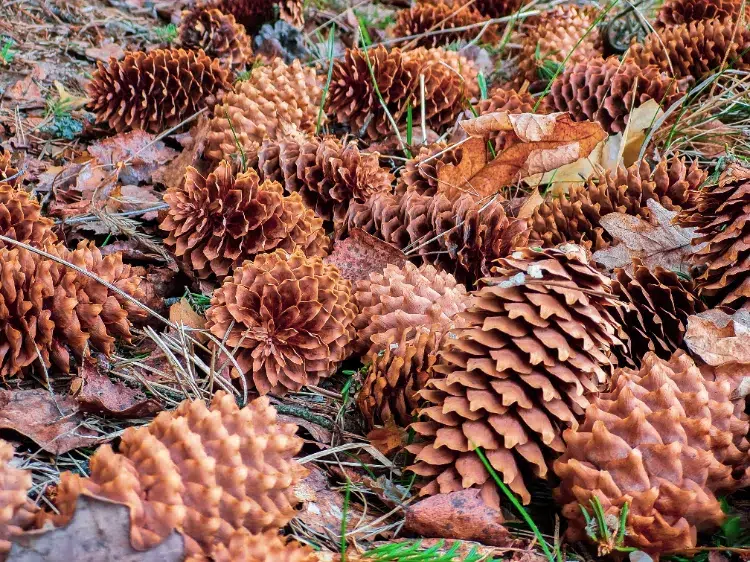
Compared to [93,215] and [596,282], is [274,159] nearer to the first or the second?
[93,215]

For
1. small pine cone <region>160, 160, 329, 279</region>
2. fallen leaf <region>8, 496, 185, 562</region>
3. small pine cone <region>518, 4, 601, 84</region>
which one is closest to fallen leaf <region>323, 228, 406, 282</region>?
small pine cone <region>160, 160, 329, 279</region>

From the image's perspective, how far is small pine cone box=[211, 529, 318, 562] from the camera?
38.4 inches

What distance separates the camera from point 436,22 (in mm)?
3205

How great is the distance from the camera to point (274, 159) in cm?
201

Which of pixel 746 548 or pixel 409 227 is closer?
pixel 746 548

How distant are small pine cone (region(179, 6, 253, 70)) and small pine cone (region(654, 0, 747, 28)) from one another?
68.4 inches

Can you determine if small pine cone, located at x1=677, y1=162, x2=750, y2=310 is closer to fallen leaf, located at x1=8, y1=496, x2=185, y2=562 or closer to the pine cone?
the pine cone

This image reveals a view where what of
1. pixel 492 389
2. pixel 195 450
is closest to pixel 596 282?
pixel 492 389

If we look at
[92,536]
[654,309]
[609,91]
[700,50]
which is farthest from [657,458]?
[700,50]

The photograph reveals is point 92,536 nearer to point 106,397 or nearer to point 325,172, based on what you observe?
point 106,397

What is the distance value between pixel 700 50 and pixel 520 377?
71.3 inches

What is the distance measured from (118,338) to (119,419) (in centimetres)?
27

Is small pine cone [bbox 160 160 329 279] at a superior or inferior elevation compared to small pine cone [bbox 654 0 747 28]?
inferior

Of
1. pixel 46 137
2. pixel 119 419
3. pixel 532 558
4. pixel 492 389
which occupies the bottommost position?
pixel 532 558
